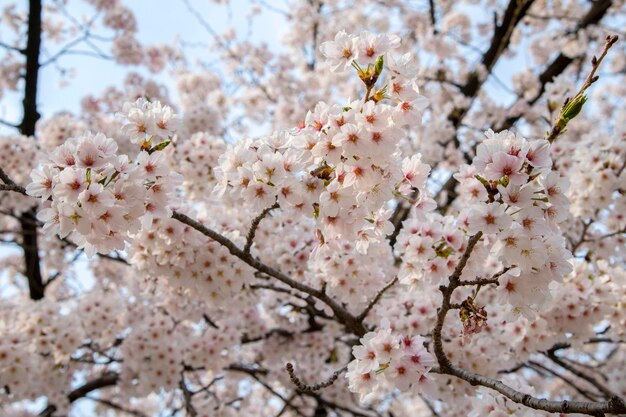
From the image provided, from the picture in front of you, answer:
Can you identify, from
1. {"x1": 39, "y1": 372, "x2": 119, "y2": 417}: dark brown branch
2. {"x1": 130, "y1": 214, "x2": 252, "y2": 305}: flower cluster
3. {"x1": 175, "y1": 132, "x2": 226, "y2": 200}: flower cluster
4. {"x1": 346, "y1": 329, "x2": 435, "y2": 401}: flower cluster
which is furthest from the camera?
{"x1": 39, "y1": 372, "x2": 119, "y2": 417}: dark brown branch

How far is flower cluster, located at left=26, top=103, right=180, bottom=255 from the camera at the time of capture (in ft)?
6.68

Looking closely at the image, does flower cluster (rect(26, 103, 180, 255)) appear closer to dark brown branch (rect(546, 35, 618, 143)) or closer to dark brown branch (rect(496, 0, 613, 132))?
dark brown branch (rect(546, 35, 618, 143))

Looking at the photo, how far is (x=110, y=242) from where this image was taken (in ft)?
7.57

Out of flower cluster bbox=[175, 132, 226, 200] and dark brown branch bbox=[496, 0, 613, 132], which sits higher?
dark brown branch bbox=[496, 0, 613, 132]

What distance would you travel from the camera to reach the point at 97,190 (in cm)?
203

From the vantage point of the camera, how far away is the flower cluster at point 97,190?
6.68 feet

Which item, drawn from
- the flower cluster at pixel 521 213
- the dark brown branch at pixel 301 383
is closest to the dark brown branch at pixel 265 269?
the dark brown branch at pixel 301 383

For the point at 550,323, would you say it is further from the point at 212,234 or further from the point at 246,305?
the point at 212,234

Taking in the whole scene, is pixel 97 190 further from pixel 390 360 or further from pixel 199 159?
pixel 199 159

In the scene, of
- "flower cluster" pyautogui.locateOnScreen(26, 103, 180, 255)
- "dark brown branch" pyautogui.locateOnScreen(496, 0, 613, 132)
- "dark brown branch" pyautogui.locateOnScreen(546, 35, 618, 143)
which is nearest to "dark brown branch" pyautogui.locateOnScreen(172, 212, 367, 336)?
"flower cluster" pyautogui.locateOnScreen(26, 103, 180, 255)

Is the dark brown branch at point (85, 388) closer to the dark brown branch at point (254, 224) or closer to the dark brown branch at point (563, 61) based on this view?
the dark brown branch at point (254, 224)

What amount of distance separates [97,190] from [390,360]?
156 cm

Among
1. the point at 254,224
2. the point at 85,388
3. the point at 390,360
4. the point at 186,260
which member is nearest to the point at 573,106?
the point at 390,360

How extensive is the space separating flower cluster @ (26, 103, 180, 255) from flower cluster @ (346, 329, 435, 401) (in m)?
1.17
